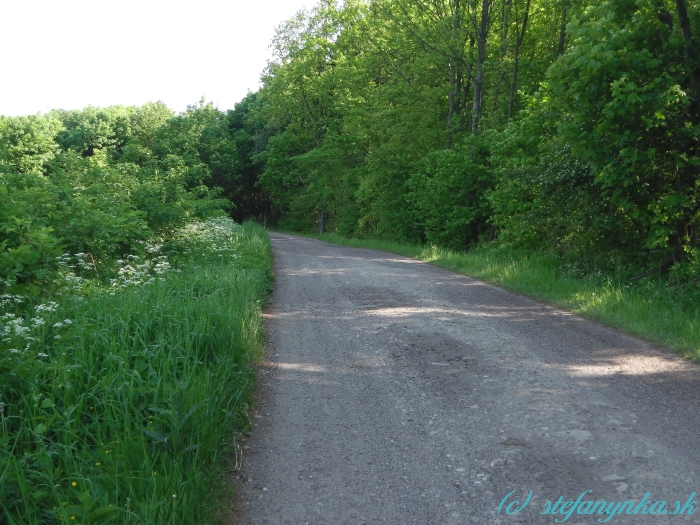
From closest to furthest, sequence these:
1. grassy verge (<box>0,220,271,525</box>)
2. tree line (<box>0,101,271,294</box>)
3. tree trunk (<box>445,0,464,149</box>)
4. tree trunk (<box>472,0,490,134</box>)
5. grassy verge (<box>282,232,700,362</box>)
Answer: grassy verge (<box>0,220,271,525</box>)
grassy verge (<box>282,232,700,362</box>)
tree line (<box>0,101,271,294</box>)
tree trunk (<box>472,0,490,134</box>)
tree trunk (<box>445,0,464,149</box>)

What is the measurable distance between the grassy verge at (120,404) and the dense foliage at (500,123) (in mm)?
7407

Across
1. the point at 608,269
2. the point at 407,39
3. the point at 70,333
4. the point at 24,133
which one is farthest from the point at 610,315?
the point at 24,133

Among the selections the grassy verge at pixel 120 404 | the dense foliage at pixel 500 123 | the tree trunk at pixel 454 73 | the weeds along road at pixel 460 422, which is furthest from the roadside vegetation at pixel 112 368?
the tree trunk at pixel 454 73

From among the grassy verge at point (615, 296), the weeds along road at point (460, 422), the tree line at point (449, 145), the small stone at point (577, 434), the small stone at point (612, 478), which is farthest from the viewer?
the tree line at point (449, 145)

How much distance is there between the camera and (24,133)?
1783 inches

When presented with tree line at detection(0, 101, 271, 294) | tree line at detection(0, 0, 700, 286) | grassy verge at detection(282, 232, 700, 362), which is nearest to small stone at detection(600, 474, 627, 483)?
grassy verge at detection(282, 232, 700, 362)

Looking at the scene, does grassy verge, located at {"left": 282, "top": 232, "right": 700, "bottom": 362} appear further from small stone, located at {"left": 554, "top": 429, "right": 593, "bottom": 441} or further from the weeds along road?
small stone, located at {"left": 554, "top": 429, "right": 593, "bottom": 441}

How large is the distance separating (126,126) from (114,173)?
150 ft

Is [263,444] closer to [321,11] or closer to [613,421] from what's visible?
[613,421]

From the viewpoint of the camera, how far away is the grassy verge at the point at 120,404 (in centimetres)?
377

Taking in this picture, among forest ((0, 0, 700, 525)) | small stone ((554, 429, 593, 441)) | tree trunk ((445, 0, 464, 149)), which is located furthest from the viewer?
tree trunk ((445, 0, 464, 149))

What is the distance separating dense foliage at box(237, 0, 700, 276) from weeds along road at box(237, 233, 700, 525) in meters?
3.86

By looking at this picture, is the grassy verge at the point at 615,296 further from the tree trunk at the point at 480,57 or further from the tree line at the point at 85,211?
the tree trunk at the point at 480,57

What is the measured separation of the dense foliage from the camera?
1049 centimetres
